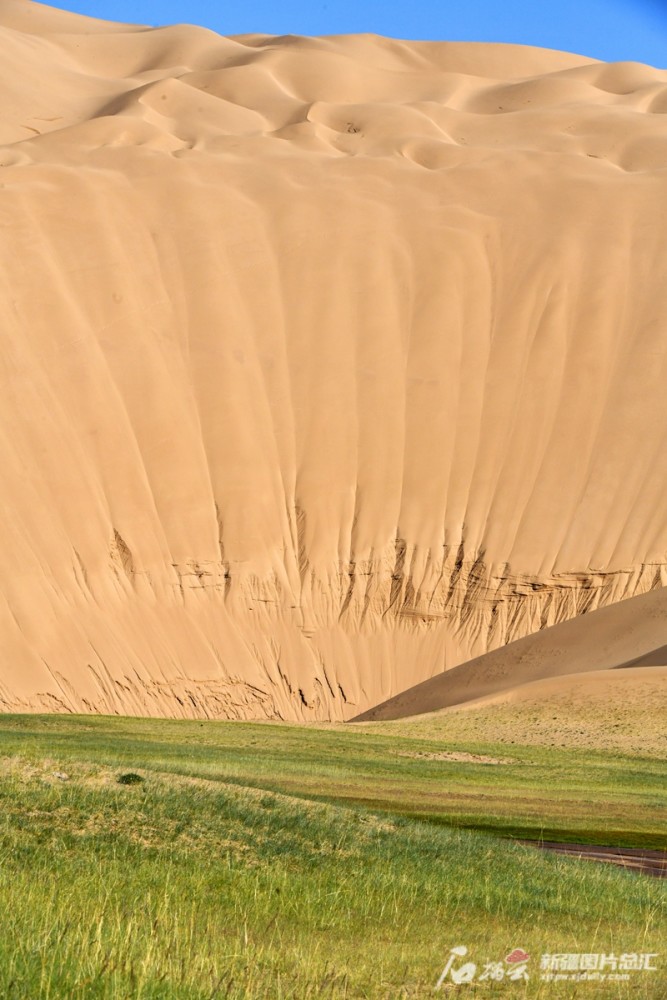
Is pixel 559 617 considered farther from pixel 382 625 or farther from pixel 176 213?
pixel 176 213

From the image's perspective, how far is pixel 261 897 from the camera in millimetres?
11070

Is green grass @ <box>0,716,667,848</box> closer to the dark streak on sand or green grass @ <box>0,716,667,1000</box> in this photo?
the dark streak on sand

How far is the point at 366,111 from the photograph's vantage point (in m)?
95.2

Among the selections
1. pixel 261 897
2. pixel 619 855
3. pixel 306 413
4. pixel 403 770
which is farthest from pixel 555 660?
pixel 261 897

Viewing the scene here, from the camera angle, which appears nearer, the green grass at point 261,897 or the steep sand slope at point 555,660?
the green grass at point 261,897

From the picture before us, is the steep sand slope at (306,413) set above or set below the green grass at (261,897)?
below

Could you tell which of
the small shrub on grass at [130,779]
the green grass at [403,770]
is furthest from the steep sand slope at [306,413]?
the small shrub on grass at [130,779]

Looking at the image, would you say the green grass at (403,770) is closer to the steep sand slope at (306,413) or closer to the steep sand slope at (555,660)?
the steep sand slope at (555,660)

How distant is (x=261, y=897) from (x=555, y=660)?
44943mm

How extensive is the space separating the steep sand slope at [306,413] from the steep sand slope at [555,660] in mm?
5405

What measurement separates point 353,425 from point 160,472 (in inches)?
433

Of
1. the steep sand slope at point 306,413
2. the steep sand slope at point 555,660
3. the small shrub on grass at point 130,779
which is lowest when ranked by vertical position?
the steep sand slope at point 555,660

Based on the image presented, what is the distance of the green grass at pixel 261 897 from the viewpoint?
796 centimetres

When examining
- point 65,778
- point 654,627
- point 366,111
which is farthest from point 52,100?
point 65,778
